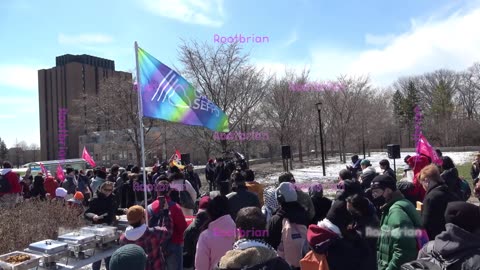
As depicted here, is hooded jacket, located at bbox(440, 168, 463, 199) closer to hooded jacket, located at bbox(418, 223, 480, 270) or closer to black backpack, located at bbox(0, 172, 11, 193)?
hooded jacket, located at bbox(418, 223, 480, 270)

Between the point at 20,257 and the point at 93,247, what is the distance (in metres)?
0.95

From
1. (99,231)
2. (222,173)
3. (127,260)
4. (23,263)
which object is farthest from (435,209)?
(222,173)

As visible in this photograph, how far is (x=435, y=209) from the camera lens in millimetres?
4582

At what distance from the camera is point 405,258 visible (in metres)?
3.66

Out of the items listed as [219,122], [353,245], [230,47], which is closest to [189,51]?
[230,47]

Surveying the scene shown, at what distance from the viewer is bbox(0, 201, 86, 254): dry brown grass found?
6961mm

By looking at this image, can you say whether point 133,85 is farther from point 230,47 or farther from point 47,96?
point 47,96

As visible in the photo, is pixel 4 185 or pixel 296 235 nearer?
pixel 296 235

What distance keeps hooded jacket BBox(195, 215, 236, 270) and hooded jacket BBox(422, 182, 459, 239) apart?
222 cm

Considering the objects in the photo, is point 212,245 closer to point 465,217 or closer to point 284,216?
point 284,216

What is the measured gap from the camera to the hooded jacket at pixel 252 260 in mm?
2449

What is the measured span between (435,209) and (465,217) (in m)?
1.97

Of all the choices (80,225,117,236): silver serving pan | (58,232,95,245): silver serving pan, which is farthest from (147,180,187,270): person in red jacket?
(58,232,95,245): silver serving pan

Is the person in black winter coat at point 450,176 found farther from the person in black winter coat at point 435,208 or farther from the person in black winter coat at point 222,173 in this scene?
the person in black winter coat at point 222,173
